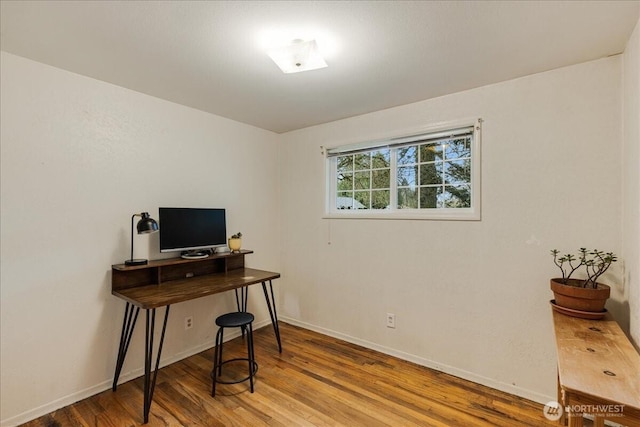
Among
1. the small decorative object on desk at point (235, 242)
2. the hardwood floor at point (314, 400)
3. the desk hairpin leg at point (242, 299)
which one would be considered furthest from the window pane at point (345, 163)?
the hardwood floor at point (314, 400)

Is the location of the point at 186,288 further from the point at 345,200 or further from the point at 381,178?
the point at 381,178

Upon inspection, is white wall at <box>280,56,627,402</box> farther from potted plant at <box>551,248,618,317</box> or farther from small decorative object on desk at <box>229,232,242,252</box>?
small decorative object on desk at <box>229,232,242,252</box>

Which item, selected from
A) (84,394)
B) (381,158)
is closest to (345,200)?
(381,158)

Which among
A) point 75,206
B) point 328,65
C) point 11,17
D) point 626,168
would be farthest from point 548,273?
point 11,17

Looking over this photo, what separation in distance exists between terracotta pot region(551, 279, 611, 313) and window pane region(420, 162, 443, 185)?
1.26 metres

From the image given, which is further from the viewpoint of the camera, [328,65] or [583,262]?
[328,65]

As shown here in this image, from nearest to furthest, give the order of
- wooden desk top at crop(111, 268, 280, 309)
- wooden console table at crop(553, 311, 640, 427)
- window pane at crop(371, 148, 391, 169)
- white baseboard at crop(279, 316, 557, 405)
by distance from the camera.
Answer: wooden console table at crop(553, 311, 640, 427) < wooden desk top at crop(111, 268, 280, 309) < white baseboard at crop(279, 316, 557, 405) < window pane at crop(371, 148, 391, 169)

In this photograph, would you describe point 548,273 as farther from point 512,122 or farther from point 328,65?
point 328,65

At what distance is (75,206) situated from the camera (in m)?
2.21

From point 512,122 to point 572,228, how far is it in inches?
33.9

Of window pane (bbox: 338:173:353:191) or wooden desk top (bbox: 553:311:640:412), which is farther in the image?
window pane (bbox: 338:173:353:191)

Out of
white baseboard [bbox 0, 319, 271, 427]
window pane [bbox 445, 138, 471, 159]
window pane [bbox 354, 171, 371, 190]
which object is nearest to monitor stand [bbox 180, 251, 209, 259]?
white baseboard [bbox 0, 319, 271, 427]

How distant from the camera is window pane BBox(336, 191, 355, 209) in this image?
3.36 meters

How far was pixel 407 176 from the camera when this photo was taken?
9.67 feet
